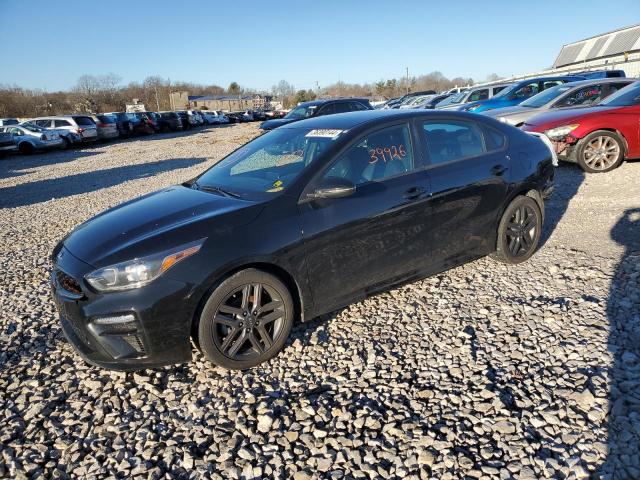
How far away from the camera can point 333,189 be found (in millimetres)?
3086

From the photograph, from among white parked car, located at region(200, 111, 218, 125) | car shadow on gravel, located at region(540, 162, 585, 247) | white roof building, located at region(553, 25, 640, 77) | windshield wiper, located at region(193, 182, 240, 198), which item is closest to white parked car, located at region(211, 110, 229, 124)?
white parked car, located at region(200, 111, 218, 125)

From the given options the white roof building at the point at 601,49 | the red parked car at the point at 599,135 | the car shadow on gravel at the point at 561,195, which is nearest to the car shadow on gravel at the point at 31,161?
the car shadow on gravel at the point at 561,195

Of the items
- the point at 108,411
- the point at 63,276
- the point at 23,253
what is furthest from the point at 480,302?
the point at 23,253

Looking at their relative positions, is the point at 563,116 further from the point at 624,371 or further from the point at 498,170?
the point at 624,371

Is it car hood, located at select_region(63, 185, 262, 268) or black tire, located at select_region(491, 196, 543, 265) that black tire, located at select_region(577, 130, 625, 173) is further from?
car hood, located at select_region(63, 185, 262, 268)

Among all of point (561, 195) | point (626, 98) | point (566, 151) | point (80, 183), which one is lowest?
point (561, 195)

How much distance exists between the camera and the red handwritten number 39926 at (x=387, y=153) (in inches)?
139

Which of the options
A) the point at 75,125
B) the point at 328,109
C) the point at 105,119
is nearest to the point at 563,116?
the point at 328,109

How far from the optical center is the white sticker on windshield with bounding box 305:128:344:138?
3.55 meters

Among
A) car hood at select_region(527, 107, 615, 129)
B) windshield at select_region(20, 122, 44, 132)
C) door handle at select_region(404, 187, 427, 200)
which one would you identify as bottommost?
door handle at select_region(404, 187, 427, 200)

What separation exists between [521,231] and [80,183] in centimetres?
1172

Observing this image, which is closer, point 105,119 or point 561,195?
point 561,195

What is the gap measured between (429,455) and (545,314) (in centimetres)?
181

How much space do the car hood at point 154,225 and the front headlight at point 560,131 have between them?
699 centimetres
